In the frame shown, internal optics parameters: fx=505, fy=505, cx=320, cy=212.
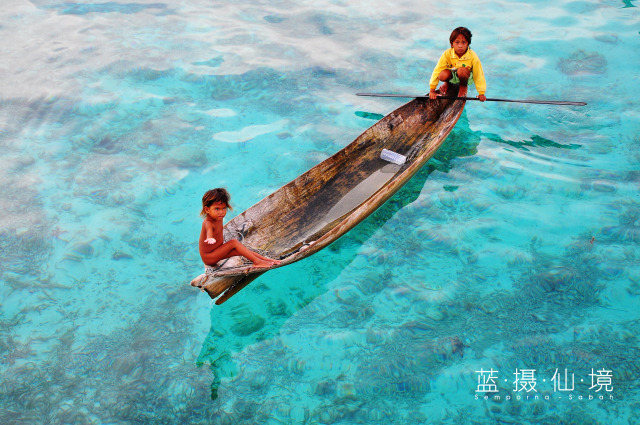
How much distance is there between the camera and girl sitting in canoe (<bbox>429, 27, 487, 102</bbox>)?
704cm

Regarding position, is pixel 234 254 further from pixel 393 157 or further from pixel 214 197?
pixel 393 157

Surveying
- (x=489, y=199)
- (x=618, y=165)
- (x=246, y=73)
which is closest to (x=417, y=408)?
(x=489, y=199)

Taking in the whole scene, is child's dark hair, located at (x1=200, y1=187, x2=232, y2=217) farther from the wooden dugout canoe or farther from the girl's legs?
the wooden dugout canoe

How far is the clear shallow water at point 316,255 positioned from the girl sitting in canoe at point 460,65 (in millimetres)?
818

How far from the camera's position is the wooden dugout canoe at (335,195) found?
5035 millimetres

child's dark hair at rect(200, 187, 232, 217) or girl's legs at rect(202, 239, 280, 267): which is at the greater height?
child's dark hair at rect(200, 187, 232, 217)

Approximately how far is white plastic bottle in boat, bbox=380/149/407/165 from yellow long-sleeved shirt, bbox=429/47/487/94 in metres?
1.31

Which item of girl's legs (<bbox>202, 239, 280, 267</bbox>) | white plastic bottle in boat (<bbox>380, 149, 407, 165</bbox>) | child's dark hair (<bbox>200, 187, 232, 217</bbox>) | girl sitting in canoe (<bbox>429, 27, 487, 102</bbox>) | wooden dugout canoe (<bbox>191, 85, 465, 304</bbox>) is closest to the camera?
child's dark hair (<bbox>200, 187, 232, 217</bbox>)

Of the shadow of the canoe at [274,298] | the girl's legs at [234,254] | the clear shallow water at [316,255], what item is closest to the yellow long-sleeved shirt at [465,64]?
the clear shallow water at [316,255]

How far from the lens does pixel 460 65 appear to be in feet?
23.9

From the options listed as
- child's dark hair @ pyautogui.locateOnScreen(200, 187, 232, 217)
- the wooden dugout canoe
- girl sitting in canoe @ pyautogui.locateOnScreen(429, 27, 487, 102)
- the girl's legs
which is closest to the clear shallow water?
the wooden dugout canoe

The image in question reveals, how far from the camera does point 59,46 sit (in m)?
9.97

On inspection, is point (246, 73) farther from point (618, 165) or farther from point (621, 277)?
point (621, 277)

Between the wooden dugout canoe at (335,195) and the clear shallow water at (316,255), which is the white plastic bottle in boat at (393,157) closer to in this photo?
the wooden dugout canoe at (335,195)
